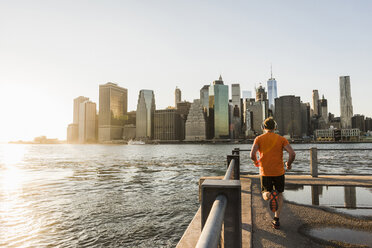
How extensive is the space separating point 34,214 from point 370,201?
1245 cm

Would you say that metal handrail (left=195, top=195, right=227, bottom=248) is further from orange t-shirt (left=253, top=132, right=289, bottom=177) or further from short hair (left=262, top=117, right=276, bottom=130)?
short hair (left=262, top=117, right=276, bottom=130)

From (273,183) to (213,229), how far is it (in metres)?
3.80

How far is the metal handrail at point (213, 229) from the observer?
3.83ft

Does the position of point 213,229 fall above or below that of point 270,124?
below

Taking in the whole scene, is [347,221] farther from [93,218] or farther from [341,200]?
[93,218]

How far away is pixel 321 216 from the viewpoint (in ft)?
18.1

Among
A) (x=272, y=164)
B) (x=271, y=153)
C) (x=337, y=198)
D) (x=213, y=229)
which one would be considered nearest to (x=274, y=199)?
(x=272, y=164)

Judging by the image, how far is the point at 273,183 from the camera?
4707 mm

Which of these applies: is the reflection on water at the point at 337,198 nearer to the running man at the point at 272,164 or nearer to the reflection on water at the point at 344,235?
the reflection on water at the point at 344,235

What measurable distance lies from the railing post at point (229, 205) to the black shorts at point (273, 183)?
3100 mm

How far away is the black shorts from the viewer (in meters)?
4.67

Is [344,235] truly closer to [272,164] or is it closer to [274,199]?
[274,199]

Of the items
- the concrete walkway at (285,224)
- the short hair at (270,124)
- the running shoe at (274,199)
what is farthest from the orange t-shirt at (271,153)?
the concrete walkway at (285,224)

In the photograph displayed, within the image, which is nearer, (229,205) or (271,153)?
(229,205)
